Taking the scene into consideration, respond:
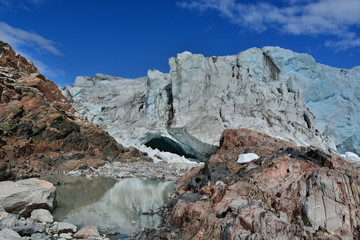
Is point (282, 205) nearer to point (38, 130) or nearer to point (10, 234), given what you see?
point (10, 234)

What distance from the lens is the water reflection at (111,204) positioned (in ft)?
35.6

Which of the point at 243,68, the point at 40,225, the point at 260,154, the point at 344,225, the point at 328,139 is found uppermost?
the point at 243,68

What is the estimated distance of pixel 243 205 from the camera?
8.41 metres

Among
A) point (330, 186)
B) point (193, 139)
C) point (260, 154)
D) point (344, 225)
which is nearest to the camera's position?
point (344, 225)

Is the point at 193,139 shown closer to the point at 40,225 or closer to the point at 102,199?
the point at 102,199

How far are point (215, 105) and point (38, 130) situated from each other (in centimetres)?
2200

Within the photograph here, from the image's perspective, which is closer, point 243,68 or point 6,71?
point 6,71

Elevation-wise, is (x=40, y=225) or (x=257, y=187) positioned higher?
(x=257, y=187)

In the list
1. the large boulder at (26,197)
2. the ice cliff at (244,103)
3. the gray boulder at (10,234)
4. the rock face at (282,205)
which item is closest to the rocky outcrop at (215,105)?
the ice cliff at (244,103)

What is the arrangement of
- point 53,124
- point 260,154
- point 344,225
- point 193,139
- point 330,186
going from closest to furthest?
point 344,225
point 330,186
point 260,154
point 53,124
point 193,139

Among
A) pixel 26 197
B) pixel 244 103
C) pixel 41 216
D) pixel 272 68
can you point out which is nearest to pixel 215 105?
pixel 244 103

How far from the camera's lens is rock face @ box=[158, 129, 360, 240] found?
702 cm

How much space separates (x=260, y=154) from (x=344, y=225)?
757cm

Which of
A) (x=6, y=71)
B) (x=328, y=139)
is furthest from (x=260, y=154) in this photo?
(x=328, y=139)
